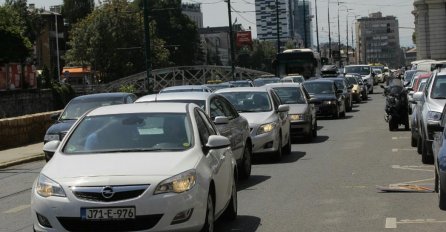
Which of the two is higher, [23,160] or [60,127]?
[60,127]

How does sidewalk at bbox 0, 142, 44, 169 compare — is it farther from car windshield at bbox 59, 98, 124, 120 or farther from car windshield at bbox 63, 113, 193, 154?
car windshield at bbox 63, 113, 193, 154

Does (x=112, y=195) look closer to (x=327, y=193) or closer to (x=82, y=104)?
(x=327, y=193)

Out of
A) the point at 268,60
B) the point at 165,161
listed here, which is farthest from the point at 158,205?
the point at 268,60

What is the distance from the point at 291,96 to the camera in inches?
926

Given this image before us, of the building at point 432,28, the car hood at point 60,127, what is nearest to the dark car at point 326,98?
the car hood at point 60,127

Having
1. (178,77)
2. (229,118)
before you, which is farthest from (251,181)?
(178,77)

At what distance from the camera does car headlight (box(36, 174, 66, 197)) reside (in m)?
7.35

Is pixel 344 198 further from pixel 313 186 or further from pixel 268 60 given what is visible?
pixel 268 60

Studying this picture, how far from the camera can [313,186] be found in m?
12.7

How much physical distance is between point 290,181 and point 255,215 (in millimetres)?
3434

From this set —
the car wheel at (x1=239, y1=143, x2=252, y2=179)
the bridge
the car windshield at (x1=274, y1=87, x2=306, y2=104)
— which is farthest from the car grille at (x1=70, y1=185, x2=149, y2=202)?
the bridge

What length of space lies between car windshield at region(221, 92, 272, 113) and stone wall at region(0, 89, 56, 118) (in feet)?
125

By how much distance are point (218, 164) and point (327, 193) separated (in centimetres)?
361

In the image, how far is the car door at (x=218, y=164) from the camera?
8391 millimetres
